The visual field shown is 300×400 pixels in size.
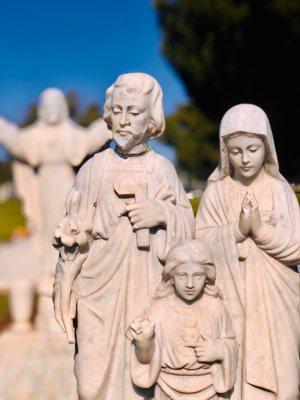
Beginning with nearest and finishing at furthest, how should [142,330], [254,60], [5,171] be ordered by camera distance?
[142,330] < [254,60] < [5,171]

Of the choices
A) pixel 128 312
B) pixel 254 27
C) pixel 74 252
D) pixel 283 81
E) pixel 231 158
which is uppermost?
pixel 254 27

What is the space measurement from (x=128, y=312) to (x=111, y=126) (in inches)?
47.2

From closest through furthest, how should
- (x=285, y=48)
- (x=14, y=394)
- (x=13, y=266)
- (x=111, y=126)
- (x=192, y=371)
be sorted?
(x=192, y=371) < (x=111, y=126) < (x=14, y=394) < (x=285, y=48) < (x=13, y=266)

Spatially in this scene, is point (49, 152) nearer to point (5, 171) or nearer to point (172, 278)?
point (172, 278)

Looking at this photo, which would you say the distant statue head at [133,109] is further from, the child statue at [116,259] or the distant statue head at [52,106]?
the distant statue head at [52,106]

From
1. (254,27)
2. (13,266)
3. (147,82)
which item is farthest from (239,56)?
(147,82)

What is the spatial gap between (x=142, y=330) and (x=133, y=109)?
1.37m

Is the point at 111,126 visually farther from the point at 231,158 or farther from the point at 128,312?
the point at 128,312

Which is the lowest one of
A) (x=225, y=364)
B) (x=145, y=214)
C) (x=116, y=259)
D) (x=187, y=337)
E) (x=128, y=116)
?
(x=225, y=364)

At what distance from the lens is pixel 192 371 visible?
4.11 metres

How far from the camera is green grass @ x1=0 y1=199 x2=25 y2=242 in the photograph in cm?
3509

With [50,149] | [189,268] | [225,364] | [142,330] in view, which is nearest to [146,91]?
[189,268]

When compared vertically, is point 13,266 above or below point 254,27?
below

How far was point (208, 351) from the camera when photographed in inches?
160
